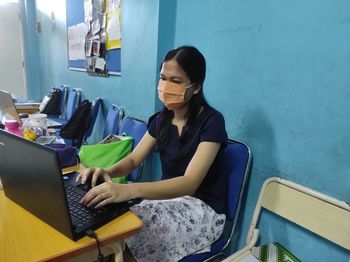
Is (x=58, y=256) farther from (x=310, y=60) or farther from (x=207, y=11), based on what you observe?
(x=207, y=11)

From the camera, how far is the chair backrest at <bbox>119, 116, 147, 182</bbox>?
5.54ft

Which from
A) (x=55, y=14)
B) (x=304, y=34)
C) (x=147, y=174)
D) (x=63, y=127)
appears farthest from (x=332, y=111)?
(x=55, y=14)

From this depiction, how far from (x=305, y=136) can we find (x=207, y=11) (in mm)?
865

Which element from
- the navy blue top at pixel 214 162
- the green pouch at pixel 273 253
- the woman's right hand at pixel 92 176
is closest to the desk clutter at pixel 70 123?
the woman's right hand at pixel 92 176

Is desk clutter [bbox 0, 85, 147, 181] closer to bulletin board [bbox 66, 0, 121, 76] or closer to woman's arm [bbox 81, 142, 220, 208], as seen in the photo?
woman's arm [bbox 81, 142, 220, 208]

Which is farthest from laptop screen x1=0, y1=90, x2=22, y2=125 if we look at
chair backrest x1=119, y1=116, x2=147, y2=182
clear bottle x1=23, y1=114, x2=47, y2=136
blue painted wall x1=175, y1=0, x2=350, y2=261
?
blue painted wall x1=175, y1=0, x2=350, y2=261

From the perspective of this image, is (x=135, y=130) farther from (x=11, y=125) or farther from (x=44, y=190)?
(x=44, y=190)

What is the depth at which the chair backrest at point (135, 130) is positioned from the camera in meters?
1.69

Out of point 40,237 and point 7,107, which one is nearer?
point 40,237

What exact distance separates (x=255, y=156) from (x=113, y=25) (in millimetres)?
1796

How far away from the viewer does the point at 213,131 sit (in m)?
1.05

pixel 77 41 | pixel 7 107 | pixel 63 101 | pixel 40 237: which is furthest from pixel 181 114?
pixel 63 101

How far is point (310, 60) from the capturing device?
0.98m

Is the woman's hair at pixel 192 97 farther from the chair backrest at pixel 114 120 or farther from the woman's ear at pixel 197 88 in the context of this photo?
the chair backrest at pixel 114 120
